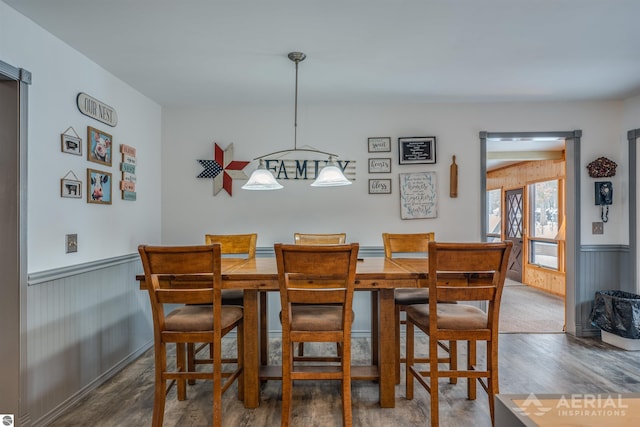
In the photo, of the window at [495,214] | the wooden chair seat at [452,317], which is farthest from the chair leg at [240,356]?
the window at [495,214]

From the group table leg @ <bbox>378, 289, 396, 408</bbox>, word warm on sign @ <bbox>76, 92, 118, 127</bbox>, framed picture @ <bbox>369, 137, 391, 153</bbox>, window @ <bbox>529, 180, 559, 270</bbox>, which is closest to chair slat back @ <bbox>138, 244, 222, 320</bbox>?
table leg @ <bbox>378, 289, 396, 408</bbox>

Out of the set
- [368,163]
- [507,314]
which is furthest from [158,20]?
[507,314]

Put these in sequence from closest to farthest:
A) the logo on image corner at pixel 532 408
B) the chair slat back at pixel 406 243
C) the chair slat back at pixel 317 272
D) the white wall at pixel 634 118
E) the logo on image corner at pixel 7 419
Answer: the logo on image corner at pixel 532 408 < the chair slat back at pixel 317 272 < the logo on image corner at pixel 7 419 < the chair slat back at pixel 406 243 < the white wall at pixel 634 118

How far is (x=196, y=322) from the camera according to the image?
1889 mm

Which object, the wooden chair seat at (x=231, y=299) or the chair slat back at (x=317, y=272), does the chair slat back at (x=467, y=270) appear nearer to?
the chair slat back at (x=317, y=272)

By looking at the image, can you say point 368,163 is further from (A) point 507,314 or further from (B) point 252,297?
(A) point 507,314

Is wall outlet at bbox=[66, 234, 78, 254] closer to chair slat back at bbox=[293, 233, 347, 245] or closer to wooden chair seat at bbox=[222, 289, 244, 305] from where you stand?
wooden chair seat at bbox=[222, 289, 244, 305]

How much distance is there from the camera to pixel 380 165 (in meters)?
3.58

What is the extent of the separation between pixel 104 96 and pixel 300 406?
2.62 m

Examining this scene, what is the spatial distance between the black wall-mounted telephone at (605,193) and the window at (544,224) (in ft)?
→ 7.52

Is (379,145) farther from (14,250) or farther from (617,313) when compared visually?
(14,250)

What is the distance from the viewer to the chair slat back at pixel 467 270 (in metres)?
1.79

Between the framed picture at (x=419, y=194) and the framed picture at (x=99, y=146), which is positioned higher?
the framed picture at (x=99, y=146)

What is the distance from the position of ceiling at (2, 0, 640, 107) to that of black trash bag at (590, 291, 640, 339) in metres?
1.87
